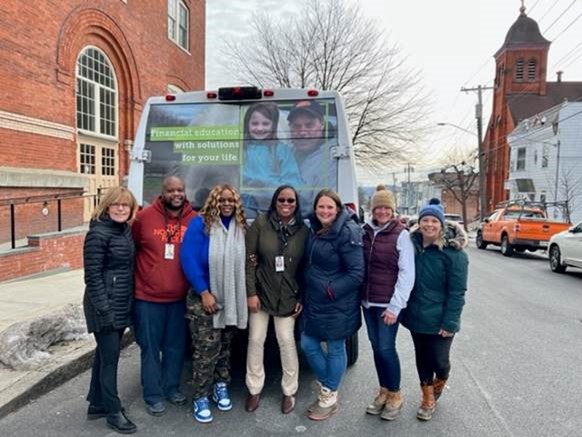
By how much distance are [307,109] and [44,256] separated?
21.7ft

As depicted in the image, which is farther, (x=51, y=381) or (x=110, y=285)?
(x=51, y=381)

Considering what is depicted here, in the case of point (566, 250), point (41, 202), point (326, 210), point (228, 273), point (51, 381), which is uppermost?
point (326, 210)

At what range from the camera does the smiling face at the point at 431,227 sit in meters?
3.44

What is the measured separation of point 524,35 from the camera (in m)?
46.7

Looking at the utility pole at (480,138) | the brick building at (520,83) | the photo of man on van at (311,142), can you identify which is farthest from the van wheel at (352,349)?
the brick building at (520,83)

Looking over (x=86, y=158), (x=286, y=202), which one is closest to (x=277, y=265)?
(x=286, y=202)

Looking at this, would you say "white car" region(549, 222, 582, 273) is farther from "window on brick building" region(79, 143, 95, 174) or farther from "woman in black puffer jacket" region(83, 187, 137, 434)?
"window on brick building" region(79, 143, 95, 174)

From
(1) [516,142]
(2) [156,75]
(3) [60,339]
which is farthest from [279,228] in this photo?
(1) [516,142]

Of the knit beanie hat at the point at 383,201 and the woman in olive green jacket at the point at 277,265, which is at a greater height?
the knit beanie hat at the point at 383,201

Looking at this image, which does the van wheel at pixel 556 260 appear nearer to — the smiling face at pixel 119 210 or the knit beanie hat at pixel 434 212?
the knit beanie hat at pixel 434 212

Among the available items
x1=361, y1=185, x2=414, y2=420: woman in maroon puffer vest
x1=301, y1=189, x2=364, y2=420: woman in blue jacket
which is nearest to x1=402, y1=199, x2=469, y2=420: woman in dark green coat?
x1=361, y1=185, x2=414, y2=420: woman in maroon puffer vest

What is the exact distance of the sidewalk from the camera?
3787 millimetres

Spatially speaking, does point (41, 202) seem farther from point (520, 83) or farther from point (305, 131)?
point (520, 83)

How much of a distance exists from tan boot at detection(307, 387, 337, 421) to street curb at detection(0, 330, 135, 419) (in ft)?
7.46
